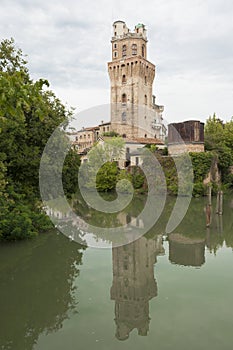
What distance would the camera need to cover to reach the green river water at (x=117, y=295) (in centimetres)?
660

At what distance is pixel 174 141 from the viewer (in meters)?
33.4

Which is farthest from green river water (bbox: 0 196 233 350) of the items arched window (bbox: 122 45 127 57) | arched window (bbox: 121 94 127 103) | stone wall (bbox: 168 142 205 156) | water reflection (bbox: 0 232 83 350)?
arched window (bbox: 122 45 127 57)

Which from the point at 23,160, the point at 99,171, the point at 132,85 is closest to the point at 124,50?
the point at 132,85

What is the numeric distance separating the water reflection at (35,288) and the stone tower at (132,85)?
3851 cm

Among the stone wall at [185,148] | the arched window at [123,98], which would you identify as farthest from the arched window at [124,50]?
the stone wall at [185,148]

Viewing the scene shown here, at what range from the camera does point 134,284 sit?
9.73 metres

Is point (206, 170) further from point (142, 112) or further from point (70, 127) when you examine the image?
point (142, 112)

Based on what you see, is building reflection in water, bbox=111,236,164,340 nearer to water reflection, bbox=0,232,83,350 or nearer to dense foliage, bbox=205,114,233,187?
water reflection, bbox=0,232,83,350

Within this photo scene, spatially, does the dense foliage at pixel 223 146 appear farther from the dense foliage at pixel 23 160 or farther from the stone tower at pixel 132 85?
the dense foliage at pixel 23 160

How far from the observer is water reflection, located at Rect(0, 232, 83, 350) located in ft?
22.8

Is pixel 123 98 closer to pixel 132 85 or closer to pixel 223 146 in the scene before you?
pixel 132 85

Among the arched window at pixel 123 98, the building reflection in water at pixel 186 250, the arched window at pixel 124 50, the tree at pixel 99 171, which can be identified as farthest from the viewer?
the arched window at pixel 124 50

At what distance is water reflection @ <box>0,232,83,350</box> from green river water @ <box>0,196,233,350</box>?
0.07 feet

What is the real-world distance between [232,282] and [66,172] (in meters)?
8.40
